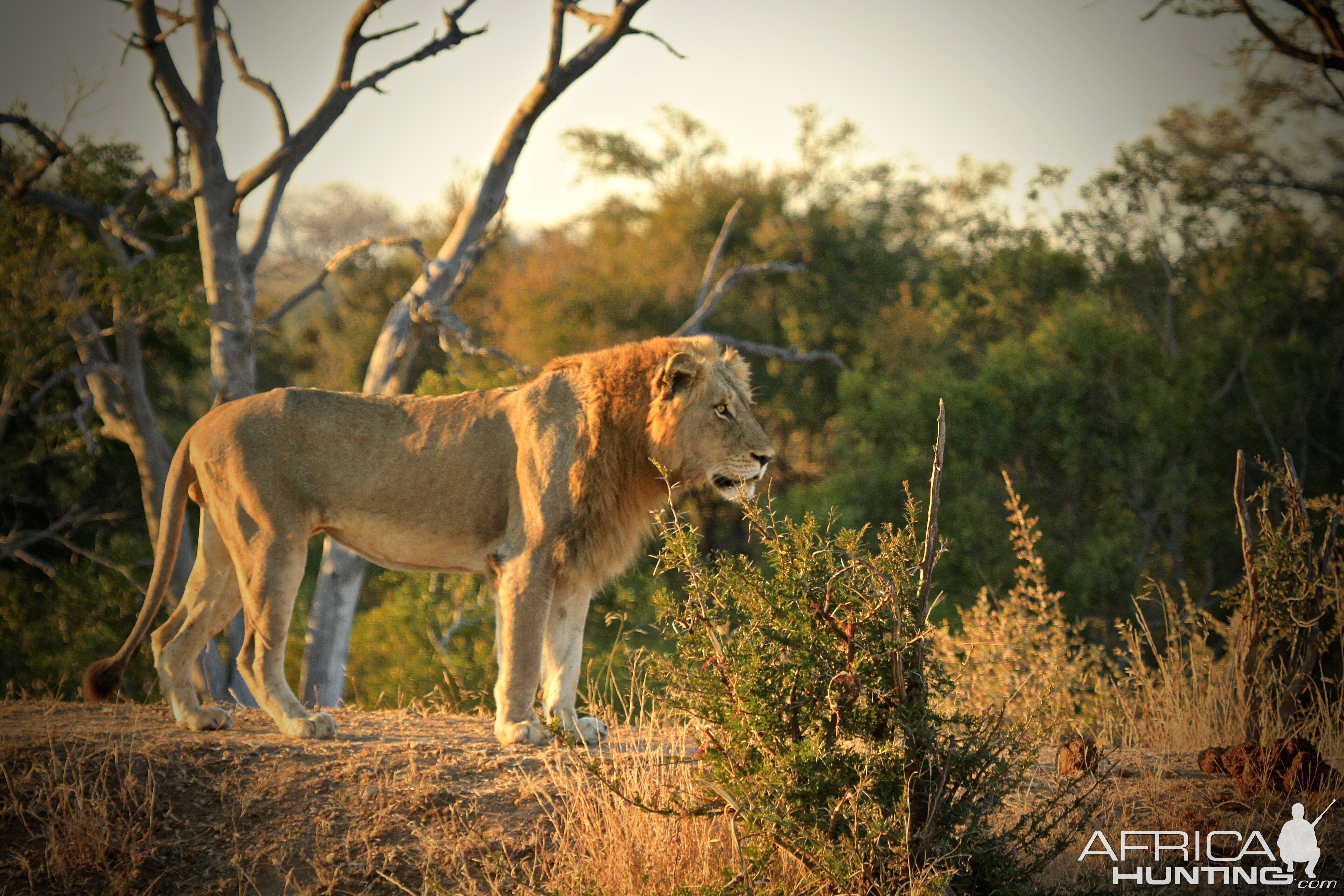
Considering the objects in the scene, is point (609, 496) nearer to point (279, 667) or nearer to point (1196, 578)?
point (279, 667)

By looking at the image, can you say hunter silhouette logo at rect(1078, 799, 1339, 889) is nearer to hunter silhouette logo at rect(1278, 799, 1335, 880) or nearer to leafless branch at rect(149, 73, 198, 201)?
hunter silhouette logo at rect(1278, 799, 1335, 880)

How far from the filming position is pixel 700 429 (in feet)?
18.7

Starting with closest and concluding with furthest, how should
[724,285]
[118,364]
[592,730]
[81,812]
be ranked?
[81,812] → [592,730] → [118,364] → [724,285]

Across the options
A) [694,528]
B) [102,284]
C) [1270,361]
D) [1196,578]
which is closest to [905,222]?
[1270,361]

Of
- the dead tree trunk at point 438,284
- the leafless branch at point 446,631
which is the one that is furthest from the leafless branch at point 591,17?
the leafless branch at point 446,631

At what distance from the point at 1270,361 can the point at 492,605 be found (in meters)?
15.1

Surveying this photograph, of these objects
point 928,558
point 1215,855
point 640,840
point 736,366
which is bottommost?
point 1215,855

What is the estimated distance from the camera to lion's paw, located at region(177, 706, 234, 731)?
18.0 feet

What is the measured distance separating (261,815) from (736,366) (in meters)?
3.31

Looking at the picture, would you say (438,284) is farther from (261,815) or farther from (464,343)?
(261,815)

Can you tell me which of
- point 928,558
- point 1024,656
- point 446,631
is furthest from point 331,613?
point 928,558

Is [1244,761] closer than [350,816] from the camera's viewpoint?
No

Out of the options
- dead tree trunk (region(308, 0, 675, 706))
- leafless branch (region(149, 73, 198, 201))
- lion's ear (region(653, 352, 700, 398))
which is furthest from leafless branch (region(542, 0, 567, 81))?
lion's ear (region(653, 352, 700, 398))

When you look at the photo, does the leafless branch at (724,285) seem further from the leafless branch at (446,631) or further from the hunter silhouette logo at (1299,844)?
the hunter silhouette logo at (1299,844)
